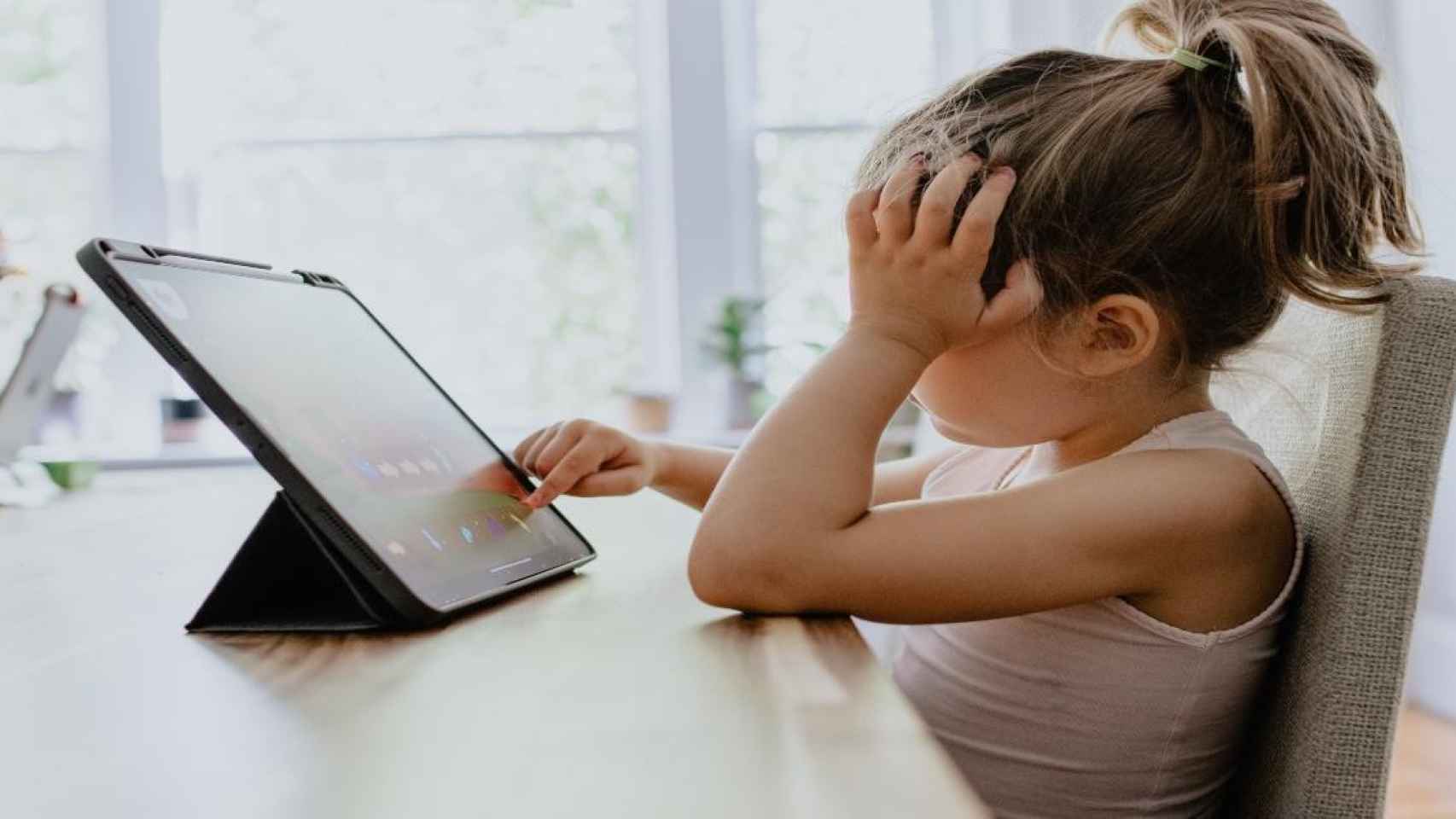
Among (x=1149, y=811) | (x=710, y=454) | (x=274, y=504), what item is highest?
(x=274, y=504)

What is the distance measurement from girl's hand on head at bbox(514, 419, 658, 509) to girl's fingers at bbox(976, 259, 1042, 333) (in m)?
0.31

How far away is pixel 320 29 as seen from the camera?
3100 millimetres

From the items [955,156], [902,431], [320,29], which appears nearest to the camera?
[955,156]

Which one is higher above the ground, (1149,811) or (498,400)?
(1149,811)

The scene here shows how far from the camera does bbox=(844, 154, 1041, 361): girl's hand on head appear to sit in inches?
32.4

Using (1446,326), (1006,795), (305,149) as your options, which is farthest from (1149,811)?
(305,149)

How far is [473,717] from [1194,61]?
0.62 meters

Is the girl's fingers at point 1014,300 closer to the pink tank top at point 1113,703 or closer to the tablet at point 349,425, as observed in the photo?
the pink tank top at point 1113,703

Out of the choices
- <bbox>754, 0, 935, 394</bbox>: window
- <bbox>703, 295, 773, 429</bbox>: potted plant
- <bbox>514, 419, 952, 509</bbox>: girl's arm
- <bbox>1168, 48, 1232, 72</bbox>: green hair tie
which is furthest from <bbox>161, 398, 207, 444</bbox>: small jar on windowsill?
<bbox>1168, 48, 1232, 72</bbox>: green hair tie

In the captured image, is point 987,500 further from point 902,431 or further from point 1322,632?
point 902,431

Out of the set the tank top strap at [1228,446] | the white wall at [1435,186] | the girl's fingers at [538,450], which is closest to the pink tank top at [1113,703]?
the tank top strap at [1228,446]

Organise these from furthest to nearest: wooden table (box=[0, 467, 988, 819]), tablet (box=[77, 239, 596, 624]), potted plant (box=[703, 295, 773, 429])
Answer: potted plant (box=[703, 295, 773, 429])
tablet (box=[77, 239, 596, 624])
wooden table (box=[0, 467, 988, 819])

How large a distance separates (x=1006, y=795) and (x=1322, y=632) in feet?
0.82

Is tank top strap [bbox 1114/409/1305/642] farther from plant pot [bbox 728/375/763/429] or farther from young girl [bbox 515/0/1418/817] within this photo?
plant pot [bbox 728/375/763/429]
